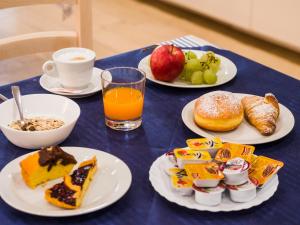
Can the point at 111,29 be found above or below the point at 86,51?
below

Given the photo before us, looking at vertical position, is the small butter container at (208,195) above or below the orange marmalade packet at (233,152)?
below

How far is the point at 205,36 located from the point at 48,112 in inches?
100

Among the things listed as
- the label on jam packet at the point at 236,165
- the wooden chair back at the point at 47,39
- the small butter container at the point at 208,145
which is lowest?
the wooden chair back at the point at 47,39

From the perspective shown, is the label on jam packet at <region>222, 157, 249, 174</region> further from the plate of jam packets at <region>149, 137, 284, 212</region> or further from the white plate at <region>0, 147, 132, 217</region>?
the white plate at <region>0, 147, 132, 217</region>

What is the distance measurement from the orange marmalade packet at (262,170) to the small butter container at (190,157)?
0.26ft

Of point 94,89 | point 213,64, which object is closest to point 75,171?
point 94,89

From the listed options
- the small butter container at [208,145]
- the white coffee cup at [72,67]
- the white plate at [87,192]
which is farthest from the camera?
the white coffee cup at [72,67]

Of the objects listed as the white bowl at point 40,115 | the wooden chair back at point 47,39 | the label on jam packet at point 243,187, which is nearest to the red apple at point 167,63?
the white bowl at point 40,115

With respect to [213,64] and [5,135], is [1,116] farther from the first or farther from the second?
[213,64]

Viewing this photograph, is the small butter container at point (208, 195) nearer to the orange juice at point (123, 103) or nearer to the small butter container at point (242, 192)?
the small butter container at point (242, 192)

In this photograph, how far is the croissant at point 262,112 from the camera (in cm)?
115

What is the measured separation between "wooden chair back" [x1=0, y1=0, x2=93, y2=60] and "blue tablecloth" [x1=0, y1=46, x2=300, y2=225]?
0.70ft

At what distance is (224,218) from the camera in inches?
35.5

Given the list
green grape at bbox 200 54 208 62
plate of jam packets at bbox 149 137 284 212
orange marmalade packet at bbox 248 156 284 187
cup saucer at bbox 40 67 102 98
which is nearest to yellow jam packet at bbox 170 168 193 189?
plate of jam packets at bbox 149 137 284 212
